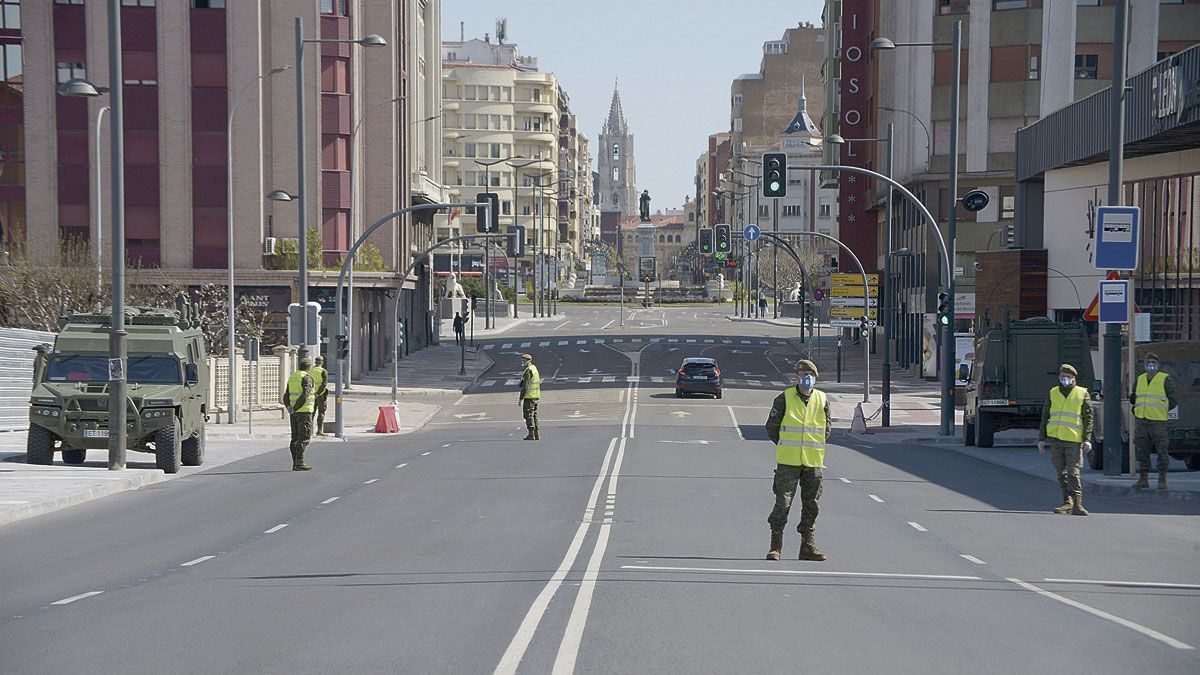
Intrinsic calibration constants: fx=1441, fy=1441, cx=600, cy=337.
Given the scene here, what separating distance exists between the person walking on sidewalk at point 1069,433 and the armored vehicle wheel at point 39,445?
634 inches

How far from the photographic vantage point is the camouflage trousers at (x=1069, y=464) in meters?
18.8

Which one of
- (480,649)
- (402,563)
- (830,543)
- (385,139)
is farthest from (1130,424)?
(385,139)

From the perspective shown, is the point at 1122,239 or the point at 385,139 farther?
the point at 385,139

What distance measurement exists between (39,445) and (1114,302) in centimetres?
1776

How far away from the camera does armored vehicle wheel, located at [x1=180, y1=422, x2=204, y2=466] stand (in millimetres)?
26266

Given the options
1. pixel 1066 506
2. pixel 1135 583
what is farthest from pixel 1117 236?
pixel 1135 583

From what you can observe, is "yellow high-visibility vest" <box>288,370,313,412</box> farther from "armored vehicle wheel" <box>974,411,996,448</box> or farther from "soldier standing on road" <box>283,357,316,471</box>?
"armored vehicle wheel" <box>974,411,996,448</box>

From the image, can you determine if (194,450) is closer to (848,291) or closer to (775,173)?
(775,173)

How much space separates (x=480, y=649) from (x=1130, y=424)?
55.4ft

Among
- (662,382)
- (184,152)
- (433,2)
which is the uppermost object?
(433,2)

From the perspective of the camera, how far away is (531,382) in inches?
1252

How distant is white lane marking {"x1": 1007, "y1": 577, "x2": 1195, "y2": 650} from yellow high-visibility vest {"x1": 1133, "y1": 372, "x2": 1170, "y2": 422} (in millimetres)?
9652

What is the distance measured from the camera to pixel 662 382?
196 feet

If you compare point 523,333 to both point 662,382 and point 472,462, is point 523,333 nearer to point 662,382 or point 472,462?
point 662,382
